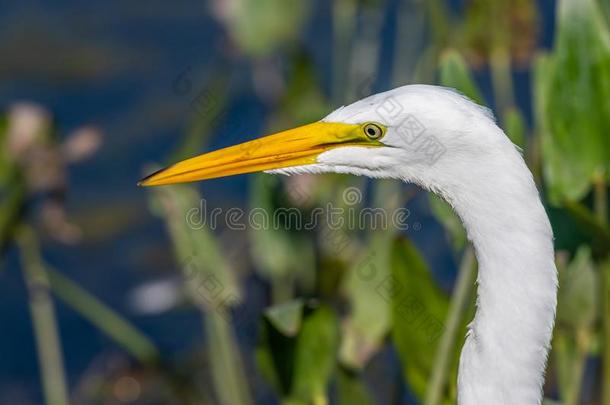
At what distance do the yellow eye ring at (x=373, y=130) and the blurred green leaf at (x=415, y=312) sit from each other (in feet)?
2.33

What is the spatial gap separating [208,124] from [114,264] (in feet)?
7.11

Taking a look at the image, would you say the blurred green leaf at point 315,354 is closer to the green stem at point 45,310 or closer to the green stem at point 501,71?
the green stem at point 45,310

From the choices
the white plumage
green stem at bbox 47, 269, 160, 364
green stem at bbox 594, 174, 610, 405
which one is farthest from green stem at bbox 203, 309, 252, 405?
the white plumage

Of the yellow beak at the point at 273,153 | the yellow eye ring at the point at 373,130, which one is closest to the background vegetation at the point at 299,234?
the yellow beak at the point at 273,153

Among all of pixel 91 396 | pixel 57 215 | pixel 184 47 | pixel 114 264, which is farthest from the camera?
pixel 184 47

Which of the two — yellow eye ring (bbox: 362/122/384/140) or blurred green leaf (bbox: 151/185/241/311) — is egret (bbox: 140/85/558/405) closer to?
yellow eye ring (bbox: 362/122/384/140)

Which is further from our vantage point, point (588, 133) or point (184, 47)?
point (184, 47)

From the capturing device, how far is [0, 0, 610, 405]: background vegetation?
10.2 ft

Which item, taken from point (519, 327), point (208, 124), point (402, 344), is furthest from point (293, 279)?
point (519, 327)

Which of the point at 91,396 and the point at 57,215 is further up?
the point at 57,215

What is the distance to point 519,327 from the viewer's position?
2.32 meters

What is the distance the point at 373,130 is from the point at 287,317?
0.78 metres

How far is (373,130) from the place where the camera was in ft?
7.75

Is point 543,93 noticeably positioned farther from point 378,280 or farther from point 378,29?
point 378,29
